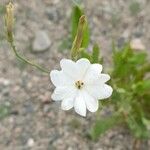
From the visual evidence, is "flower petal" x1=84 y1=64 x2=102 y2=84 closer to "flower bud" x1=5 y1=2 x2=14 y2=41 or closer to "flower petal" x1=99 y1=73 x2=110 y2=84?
"flower petal" x1=99 y1=73 x2=110 y2=84

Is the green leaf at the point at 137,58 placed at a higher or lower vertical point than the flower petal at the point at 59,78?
higher

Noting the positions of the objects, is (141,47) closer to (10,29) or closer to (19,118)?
(19,118)

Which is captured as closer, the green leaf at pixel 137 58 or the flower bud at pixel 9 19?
the flower bud at pixel 9 19

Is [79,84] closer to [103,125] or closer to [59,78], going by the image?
[59,78]

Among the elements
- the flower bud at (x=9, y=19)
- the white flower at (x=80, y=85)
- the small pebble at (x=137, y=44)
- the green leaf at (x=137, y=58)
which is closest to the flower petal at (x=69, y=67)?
the white flower at (x=80, y=85)

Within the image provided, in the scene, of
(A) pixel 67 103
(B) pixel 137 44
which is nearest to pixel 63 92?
(A) pixel 67 103

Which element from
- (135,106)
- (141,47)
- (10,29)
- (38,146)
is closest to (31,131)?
(38,146)

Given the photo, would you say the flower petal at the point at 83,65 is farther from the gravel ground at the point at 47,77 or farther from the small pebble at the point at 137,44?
the small pebble at the point at 137,44
